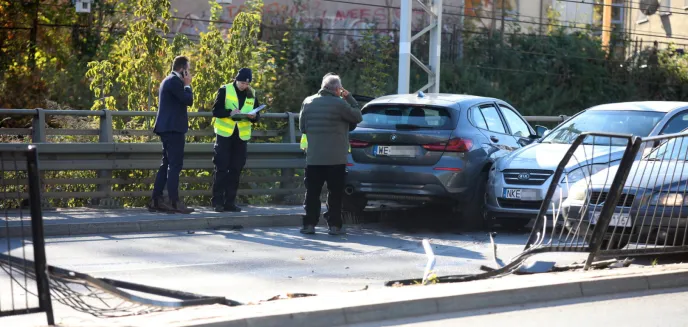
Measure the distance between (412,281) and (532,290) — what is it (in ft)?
3.15

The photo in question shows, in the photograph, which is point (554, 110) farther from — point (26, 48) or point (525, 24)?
point (26, 48)

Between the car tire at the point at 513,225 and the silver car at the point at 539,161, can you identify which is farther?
the car tire at the point at 513,225

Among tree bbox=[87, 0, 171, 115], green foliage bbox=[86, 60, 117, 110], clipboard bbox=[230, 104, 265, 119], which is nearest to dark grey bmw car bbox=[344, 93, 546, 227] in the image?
clipboard bbox=[230, 104, 265, 119]

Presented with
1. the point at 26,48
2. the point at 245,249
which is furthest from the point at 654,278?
the point at 26,48

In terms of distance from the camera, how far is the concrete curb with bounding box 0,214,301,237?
11562 mm

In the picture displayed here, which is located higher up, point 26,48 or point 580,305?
point 26,48

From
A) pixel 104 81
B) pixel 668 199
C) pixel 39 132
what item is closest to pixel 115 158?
pixel 39 132

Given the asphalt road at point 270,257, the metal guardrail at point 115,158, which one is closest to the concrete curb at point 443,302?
the asphalt road at point 270,257

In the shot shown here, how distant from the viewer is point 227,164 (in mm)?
13406

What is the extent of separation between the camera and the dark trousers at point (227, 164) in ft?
43.8

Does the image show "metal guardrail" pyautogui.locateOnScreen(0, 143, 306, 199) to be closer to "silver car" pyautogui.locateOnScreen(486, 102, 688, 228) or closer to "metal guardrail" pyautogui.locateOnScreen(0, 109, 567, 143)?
"metal guardrail" pyautogui.locateOnScreen(0, 109, 567, 143)

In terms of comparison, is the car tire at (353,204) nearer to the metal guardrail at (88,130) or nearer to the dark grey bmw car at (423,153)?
the dark grey bmw car at (423,153)

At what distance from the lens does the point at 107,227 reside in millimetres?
11789

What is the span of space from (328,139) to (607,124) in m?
A: 3.59
